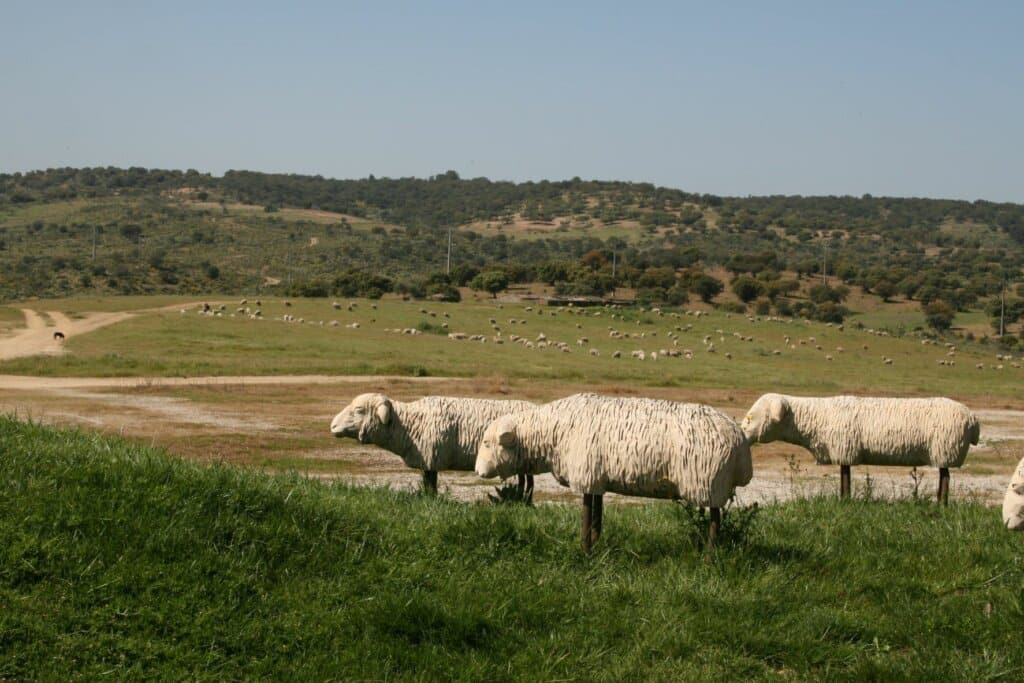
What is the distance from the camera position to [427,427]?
1331cm

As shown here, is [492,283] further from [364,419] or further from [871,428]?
[364,419]

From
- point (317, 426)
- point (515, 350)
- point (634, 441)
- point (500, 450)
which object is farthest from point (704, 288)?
point (634, 441)

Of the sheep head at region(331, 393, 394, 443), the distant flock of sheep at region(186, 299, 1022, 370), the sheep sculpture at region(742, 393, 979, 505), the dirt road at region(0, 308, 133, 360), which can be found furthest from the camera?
the distant flock of sheep at region(186, 299, 1022, 370)

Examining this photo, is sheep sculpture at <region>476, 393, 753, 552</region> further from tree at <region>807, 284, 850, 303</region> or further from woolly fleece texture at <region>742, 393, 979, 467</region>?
tree at <region>807, 284, 850, 303</region>

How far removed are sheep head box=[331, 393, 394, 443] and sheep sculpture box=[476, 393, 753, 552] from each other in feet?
13.7

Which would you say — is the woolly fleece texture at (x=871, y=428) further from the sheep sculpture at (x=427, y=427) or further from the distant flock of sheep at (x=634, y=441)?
the sheep sculpture at (x=427, y=427)

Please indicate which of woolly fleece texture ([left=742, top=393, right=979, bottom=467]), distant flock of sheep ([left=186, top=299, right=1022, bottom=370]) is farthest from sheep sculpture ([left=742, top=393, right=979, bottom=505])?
distant flock of sheep ([left=186, top=299, right=1022, bottom=370])

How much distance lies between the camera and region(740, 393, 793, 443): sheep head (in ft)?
47.5

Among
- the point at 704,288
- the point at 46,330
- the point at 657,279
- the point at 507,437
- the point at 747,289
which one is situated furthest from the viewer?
the point at 747,289

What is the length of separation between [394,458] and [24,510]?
12698 mm

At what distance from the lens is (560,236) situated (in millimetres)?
164500

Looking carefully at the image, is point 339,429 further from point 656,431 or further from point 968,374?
point 968,374

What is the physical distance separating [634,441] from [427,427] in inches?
183

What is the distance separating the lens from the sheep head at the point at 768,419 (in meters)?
14.5
